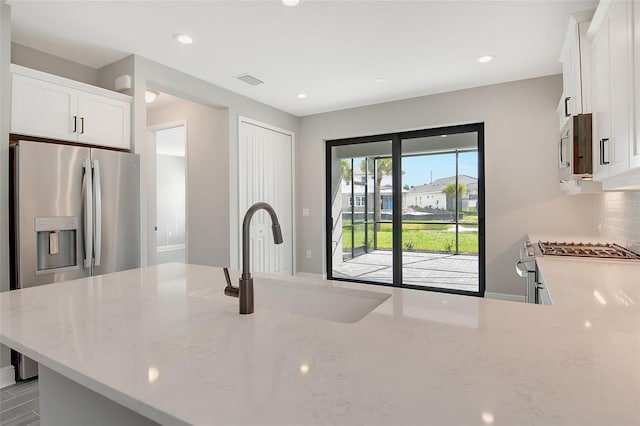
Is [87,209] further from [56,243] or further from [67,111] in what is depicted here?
[67,111]

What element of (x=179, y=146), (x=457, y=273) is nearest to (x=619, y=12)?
(x=457, y=273)

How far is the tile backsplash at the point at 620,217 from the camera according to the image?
7.60 ft

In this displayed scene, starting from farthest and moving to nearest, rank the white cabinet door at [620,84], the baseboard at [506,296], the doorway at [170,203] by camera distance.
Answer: the doorway at [170,203] < the baseboard at [506,296] < the white cabinet door at [620,84]

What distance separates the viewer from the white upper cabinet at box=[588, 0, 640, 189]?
57.3 inches

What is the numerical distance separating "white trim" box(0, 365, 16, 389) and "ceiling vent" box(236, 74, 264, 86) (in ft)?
10.3

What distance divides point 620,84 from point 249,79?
3186 mm

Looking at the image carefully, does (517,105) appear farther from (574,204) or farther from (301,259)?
(301,259)

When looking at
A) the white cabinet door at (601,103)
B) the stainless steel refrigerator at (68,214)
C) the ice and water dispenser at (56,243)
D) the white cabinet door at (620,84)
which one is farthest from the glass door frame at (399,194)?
the ice and water dispenser at (56,243)

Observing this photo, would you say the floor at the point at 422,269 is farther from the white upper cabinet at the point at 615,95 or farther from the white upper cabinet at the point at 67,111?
the white upper cabinet at the point at 67,111

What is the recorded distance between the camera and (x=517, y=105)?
12.5 feet

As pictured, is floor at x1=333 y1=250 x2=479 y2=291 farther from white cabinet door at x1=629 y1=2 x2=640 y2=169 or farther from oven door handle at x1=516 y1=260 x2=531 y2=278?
white cabinet door at x1=629 y1=2 x2=640 y2=169

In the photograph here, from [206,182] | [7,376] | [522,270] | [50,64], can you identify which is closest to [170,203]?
[206,182]

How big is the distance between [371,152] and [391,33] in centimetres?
232

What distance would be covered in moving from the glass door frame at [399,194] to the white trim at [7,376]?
3.74 m
